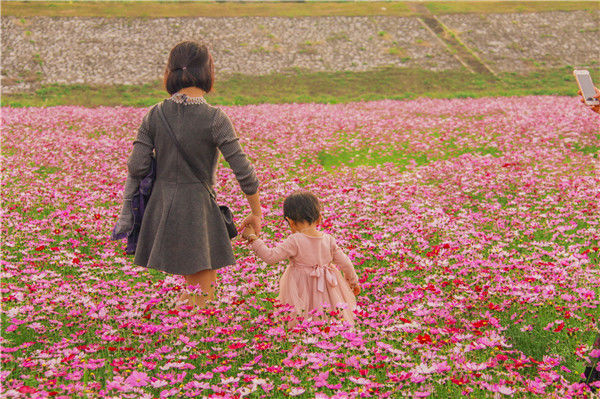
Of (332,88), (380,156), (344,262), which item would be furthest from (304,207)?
(332,88)

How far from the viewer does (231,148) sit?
514cm

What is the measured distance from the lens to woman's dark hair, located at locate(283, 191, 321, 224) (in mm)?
5418

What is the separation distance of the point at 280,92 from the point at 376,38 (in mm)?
13659

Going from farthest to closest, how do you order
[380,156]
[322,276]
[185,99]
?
[380,156], [322,276], [185,99]

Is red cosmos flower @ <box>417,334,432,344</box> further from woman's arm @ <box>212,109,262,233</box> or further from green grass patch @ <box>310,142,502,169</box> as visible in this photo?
green grass patch @ <box>310,142,502,169</box>

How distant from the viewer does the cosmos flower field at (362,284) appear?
4.22m

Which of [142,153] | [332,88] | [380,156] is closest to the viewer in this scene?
[142,153]

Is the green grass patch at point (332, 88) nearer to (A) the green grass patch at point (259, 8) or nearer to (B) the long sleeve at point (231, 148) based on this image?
(A) the green grass patch at point (259, 8)

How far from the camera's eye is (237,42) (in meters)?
40.4

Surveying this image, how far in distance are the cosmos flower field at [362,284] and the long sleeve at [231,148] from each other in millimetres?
1233

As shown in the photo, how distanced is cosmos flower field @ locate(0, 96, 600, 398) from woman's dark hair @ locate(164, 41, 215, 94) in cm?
219

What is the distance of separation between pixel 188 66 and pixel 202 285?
2193 millimetres

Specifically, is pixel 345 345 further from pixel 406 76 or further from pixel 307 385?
pixel 406 76

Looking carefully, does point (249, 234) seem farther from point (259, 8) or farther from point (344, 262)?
point (259, 8)
